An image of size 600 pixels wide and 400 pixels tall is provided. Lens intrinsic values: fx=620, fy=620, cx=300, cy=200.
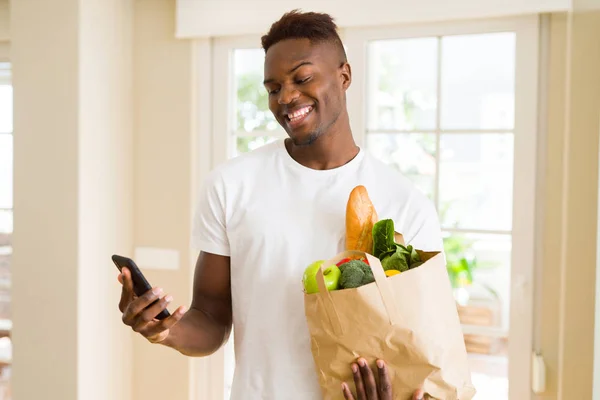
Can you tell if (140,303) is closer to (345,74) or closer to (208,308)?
(208,308)

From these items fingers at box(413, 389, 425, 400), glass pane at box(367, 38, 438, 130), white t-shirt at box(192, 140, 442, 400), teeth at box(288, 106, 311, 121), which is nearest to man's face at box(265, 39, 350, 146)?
teeth at box(288, 106, 311, 121)

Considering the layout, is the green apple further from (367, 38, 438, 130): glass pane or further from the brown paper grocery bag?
(367, 38, 438, 130): glass pane

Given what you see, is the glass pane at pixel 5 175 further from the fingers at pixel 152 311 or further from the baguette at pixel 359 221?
the baguette at pixel 359 221

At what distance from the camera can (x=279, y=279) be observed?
1.37 metres

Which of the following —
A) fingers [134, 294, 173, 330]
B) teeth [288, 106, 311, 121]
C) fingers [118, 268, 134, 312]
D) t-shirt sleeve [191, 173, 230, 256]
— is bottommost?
fingers [134, 294, 173, 330]

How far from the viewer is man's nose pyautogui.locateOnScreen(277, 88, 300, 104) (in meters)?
1.34

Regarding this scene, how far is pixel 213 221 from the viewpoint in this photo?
1.44 metres

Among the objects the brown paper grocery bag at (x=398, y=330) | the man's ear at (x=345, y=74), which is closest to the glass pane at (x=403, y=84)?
the man's ear at (x=345, y=74)

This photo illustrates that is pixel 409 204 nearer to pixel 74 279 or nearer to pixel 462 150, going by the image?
pixel 462 150

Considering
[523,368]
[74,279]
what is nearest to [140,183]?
[74,279]

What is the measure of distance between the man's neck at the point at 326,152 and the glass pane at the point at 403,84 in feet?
3.64

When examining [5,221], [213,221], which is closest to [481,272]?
[213,221]

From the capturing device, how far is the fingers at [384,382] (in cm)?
116

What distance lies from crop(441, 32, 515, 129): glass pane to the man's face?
3.87ft
